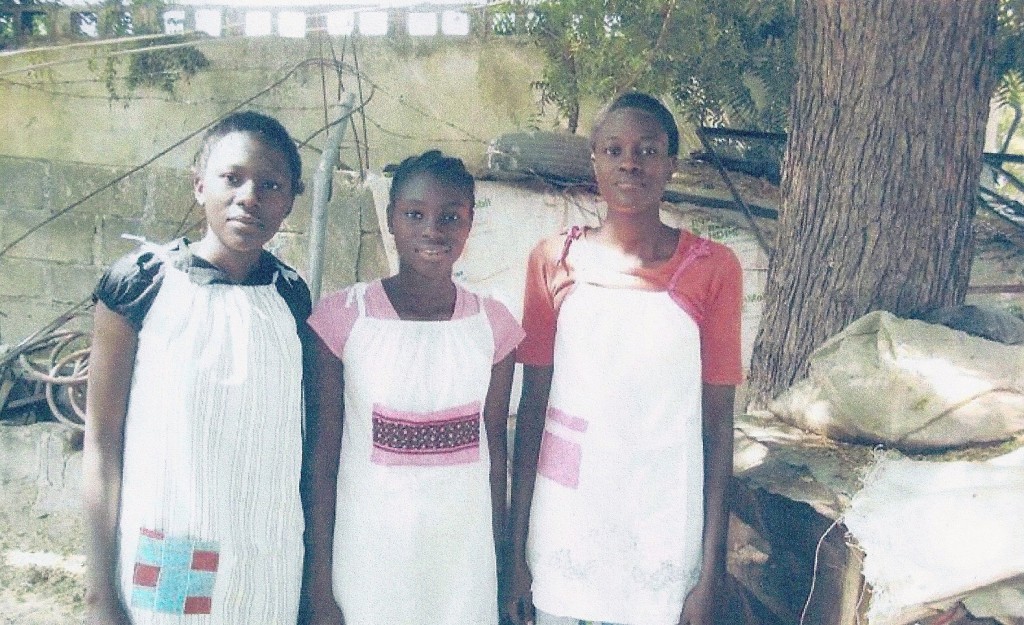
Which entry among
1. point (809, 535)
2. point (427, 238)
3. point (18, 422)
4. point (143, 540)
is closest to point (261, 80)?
point (18, 422)

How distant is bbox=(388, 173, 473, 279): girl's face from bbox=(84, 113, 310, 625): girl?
0.30m

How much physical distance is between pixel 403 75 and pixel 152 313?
3.38m

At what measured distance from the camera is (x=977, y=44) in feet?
8.18

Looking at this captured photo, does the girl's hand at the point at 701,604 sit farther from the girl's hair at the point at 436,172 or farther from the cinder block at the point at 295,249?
the cinder block at the point at 295,249

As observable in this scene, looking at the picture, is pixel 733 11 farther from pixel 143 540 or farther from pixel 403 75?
pixel 143 540

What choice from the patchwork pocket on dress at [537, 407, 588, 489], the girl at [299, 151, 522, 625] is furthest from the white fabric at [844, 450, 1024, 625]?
the girl at [299, 151, 522, 625]

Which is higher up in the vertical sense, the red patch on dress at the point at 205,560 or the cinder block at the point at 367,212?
the cinder block at the point at 367,212

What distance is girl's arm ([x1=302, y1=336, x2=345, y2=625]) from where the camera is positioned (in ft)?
6.16

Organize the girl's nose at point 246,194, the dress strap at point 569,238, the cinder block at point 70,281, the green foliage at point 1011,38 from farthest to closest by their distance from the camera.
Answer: the cinder block at point 70,281
the green foliage at point 1011,38
the dress strap at point 569,238
the girl's nose at point 246,194

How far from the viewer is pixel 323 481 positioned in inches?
74.4

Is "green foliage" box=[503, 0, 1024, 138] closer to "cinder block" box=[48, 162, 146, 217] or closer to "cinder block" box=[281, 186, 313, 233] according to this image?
"cinder block" box=[281, 186, 313, 233]

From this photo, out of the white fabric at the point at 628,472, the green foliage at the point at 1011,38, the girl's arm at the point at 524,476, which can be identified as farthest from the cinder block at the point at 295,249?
the green foliage at the point at 1011,38

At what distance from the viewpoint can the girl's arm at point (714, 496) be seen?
6.24ft

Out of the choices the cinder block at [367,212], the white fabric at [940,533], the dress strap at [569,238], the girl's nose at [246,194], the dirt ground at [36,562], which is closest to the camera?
the white fabric at [940,533]
